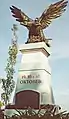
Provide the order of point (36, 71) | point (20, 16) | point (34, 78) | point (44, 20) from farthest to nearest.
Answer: point (20, 16), point (44, 20), point (36, 71), point (34, 78)

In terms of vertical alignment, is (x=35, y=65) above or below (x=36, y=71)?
above

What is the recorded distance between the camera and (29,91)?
1436 centimetres

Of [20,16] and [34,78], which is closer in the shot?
[34,78]

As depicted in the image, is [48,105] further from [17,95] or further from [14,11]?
[14,11]

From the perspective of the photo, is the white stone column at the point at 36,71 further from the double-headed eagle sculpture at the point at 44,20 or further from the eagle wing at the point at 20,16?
the eagle wing at the point at 20,16

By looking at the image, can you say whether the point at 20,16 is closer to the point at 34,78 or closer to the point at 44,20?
the point at 44,20

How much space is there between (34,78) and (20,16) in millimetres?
4502

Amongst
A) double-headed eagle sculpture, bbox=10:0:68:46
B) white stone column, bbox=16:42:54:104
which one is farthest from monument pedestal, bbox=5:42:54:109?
double-headed eagle sculpture, bbox=10:0:68:46

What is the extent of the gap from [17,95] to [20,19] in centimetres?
505

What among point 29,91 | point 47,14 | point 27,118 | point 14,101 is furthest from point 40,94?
point 27,118

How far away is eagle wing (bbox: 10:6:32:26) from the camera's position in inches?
650

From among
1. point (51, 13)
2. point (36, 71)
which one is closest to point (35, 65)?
point (36, 71)

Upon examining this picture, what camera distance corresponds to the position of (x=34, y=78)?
14.6 meters

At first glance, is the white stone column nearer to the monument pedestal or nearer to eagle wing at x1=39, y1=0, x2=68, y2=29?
the monument pedestal
